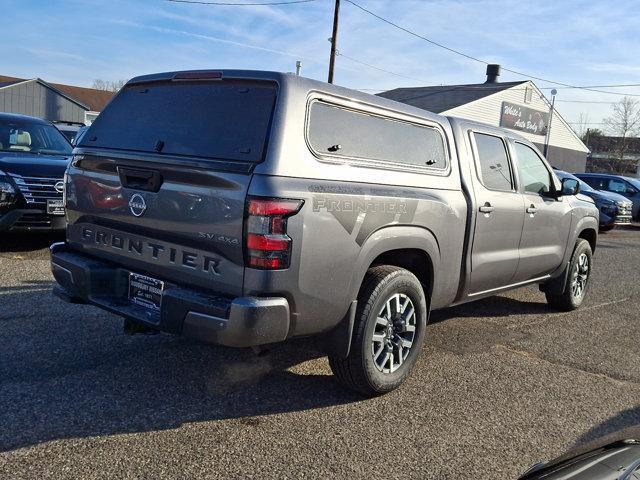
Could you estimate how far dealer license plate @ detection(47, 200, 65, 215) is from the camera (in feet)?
24.2

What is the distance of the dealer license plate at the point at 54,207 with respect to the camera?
24.2 ft

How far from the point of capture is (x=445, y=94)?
36.8 metres

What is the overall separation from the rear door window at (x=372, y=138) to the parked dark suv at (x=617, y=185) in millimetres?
17316

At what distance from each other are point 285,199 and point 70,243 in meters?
1.88

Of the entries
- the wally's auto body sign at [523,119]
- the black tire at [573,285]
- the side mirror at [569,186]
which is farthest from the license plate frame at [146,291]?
the wally's auto body sign at [523,119]

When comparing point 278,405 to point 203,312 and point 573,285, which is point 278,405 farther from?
point 573,285

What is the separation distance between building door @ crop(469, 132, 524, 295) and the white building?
28.4 meters

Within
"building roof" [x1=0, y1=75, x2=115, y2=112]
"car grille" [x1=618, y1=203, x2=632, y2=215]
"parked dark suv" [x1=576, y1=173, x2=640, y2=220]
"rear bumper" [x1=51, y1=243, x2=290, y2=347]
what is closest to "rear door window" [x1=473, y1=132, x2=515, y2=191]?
"rear bumper" [x1=51, y1=243, x2=290, y2=347]

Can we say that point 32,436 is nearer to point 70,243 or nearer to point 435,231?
point 70,243

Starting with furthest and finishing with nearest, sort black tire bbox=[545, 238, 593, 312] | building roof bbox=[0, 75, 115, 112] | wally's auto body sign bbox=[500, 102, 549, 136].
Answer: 1. building roof bbox=[0, 75, 115, 112]
2. wally's auto body sign bbox=[500, 102, 549, 136]
3. black tire bbox=[545, 238, 593, 312]

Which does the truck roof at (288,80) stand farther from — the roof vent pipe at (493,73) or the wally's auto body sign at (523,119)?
the roof vent pipe at (493,73)

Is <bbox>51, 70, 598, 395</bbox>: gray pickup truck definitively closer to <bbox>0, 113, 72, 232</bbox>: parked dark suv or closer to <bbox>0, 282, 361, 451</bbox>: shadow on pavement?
<bbox>0, 282, 361, 451</bbox>: shadow on pavement

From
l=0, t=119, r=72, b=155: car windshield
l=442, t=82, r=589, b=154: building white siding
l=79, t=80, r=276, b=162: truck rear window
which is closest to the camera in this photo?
l=79, t=80, r=276, b=162: truck rear window

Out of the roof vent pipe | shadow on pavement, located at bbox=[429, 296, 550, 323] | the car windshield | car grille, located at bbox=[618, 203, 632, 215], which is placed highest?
the roof vent pipe
